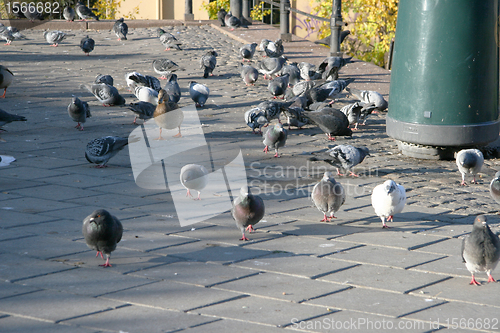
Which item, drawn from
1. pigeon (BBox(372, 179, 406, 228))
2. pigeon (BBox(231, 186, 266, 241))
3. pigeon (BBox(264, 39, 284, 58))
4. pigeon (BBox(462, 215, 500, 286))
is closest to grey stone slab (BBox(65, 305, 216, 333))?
pigeon (BBox(231, 186, 266, 241))

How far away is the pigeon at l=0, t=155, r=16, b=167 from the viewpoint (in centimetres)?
589

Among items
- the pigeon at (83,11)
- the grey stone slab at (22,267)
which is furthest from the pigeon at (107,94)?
the pigeon at (83,11)

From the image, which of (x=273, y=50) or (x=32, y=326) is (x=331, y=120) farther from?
(x=273, y=50)

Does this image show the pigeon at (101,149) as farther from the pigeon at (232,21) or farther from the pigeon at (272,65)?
the pigeon at (232,21)

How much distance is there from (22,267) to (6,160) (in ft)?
8.93

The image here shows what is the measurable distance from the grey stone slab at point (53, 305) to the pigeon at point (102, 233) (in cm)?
47

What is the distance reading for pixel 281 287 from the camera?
3.42 m

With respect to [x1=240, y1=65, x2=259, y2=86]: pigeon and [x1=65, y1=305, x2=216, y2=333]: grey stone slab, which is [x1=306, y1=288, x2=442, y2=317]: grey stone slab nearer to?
[x1=65, y1=305, x2=216, y2=333]: grey stone slab

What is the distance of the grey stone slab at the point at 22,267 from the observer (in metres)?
3.47

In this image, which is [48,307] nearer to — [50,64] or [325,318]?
[325,318]

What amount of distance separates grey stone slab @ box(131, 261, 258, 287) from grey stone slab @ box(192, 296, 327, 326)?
1.03 ft

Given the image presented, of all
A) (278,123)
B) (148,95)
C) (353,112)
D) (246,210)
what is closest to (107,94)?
(148,95)

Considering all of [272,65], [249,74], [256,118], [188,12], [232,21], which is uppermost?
[188,12]

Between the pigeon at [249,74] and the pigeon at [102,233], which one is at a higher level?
the pigeon at [249,74]
